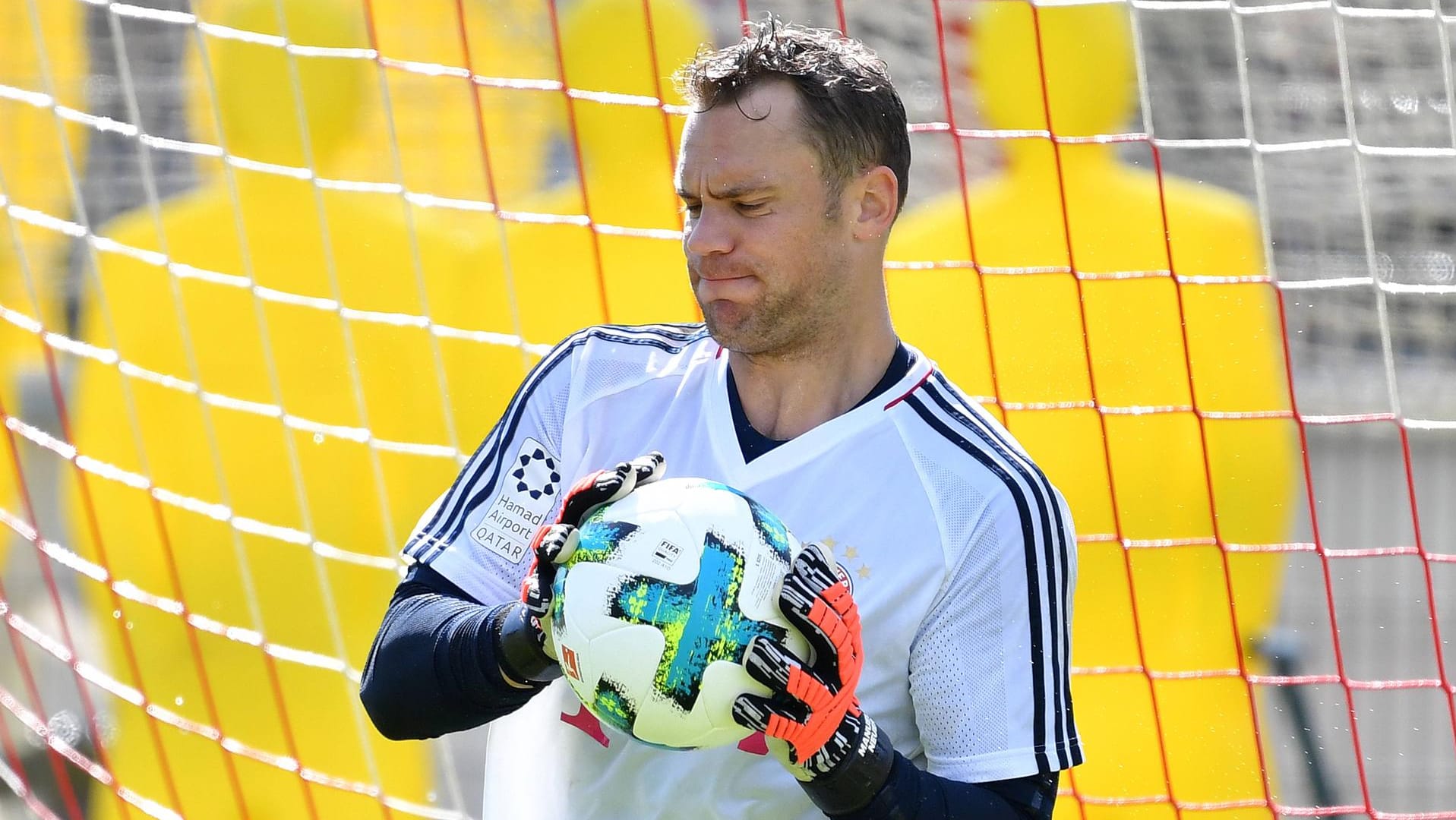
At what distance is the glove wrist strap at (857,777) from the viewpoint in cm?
162

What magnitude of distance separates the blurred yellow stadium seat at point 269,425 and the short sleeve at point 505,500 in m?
1.71

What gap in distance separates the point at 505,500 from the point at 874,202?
64 centimetres

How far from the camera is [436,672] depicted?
1812mm

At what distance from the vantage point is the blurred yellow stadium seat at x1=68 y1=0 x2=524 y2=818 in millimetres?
3846

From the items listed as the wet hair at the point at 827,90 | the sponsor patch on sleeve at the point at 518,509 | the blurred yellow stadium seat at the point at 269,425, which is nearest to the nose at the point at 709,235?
the wet hair at the point at 827,90

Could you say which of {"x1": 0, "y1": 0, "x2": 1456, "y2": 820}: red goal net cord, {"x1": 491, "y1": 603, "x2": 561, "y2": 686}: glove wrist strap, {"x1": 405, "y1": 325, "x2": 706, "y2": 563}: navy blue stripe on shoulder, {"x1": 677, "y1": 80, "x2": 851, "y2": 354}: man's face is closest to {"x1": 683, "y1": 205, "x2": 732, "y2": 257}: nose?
{"x1": 677, "y1": 80, "x2": 851, "y2": 354}: man's face

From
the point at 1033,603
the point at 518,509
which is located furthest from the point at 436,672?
the point at 1033,603

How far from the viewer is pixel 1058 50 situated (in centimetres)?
390

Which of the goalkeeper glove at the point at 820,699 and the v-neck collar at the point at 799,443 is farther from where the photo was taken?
the v-neck collar at the point at 799,443

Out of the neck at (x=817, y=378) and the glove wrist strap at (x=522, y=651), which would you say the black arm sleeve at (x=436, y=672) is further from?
the neck at (x=817, y=378)

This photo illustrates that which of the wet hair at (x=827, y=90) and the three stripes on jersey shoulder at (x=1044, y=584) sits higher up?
the wet hair at (x=827, y=90)

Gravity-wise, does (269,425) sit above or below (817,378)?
below

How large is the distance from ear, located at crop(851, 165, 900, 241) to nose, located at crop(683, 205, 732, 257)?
0.19 meters

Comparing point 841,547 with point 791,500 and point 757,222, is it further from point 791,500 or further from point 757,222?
point 757,222
